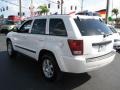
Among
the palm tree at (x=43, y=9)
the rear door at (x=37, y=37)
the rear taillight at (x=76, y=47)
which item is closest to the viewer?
the rear taillight at (x=76, y=47)

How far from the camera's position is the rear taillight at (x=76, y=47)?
477 centimetres

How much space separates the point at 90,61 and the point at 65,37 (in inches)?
32.9

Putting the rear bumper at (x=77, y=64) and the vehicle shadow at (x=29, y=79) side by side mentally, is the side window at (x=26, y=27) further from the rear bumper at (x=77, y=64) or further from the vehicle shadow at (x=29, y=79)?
the rear bumper at (x=77, y=64)

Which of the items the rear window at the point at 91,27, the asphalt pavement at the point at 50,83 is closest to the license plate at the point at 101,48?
the rear window at the point at 91,27

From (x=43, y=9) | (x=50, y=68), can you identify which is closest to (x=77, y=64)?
(x=50, y=68)

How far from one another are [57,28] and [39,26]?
0.95m

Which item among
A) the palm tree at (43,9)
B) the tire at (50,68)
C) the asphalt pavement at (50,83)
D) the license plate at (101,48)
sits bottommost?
the asphalt pavement at (50,83)

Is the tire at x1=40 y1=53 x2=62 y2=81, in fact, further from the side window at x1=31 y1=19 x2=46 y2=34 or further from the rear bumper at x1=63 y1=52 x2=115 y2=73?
the side window at x1=31 y1=19 x2=46 y2=34

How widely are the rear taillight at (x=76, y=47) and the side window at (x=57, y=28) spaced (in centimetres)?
36

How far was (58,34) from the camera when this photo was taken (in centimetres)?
523

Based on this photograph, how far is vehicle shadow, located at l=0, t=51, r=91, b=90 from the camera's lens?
205 inches

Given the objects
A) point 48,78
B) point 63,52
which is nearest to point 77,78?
point 48,78

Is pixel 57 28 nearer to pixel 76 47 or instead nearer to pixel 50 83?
pixel 76 47

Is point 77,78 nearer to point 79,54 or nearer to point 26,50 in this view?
point 79,54
